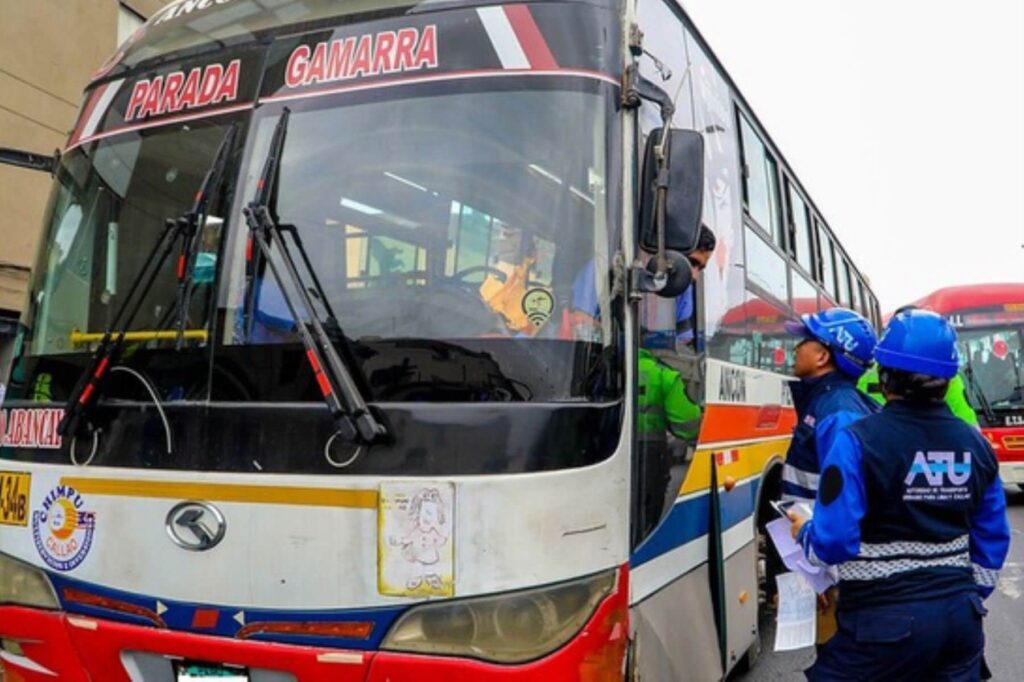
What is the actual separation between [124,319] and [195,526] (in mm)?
768

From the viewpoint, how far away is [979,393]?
14.6m

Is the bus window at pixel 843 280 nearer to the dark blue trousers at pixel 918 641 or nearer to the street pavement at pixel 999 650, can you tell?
the street pavement at pixel 999 650

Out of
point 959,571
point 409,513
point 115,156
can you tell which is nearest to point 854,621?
point 959,571

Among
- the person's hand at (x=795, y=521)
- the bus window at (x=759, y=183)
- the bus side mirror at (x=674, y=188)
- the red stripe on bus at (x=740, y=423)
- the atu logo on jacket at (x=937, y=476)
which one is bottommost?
the person's hand at (x=795, y=521)

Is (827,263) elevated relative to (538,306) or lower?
elevated

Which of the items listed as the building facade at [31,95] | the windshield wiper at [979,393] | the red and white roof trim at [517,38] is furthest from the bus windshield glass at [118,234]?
the windshield wiper at [979,393]

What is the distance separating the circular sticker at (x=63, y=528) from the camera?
122 inches

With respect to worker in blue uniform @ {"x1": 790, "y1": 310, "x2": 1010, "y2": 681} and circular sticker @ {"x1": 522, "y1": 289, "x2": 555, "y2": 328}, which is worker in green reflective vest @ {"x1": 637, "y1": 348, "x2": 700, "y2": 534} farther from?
worker in blue uniform @ {"x1": 790, "y1": 310, "x2": 1010, "y2": 681}

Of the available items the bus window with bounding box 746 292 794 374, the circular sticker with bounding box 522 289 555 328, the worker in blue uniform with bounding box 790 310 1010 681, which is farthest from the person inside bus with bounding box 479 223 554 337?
the bus window with bounding box 746 292 794 374

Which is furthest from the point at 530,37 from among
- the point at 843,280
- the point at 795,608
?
the point at 843,280

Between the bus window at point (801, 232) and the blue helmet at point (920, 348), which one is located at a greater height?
the bus window at point (801, 232)

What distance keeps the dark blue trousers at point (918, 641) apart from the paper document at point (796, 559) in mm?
323

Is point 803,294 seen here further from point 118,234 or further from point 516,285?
point 118,234

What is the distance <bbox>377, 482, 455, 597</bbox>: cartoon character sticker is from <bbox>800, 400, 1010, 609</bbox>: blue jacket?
122cm
